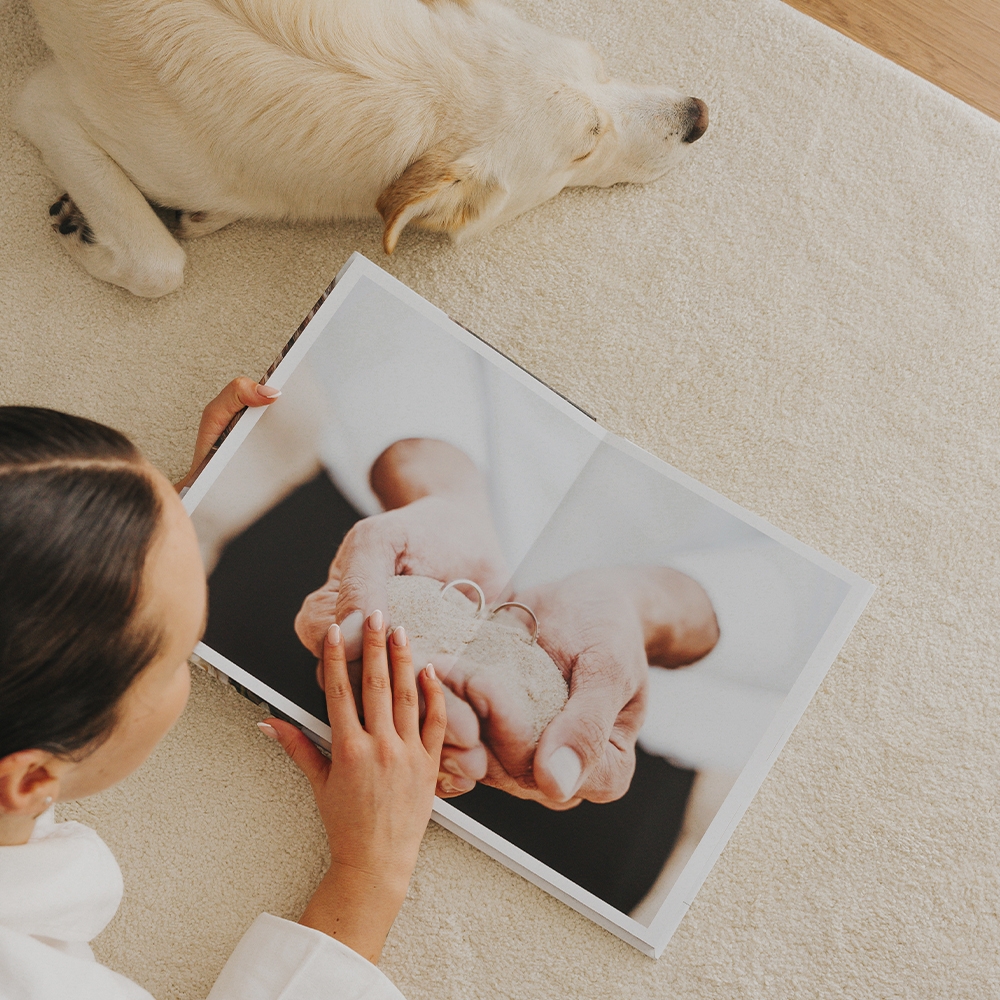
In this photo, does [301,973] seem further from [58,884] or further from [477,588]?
[477,588]

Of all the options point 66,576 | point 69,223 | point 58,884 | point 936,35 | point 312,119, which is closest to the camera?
point 66,576

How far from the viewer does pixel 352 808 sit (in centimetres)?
76

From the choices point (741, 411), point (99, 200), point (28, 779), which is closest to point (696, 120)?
point (741, 411)

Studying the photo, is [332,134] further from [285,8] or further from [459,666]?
[459,666]

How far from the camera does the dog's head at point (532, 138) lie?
0.79 metres

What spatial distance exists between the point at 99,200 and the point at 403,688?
0.58 meters

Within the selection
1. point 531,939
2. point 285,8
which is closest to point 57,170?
point 285,8

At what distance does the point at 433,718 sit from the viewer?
30.5 inches

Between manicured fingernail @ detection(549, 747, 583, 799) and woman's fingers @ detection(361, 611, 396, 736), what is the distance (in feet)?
0.51

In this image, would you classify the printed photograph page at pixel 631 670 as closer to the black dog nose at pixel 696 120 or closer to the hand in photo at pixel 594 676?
the hand in photo at pixel 594 676

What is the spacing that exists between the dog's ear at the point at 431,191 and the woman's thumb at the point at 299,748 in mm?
471

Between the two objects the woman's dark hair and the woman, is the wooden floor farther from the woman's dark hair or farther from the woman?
the woman's dark hair

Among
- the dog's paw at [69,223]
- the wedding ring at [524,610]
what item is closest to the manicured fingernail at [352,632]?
the wedding ring at [524,610]

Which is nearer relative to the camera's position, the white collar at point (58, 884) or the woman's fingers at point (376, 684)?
the white collar at point (58, 884)
